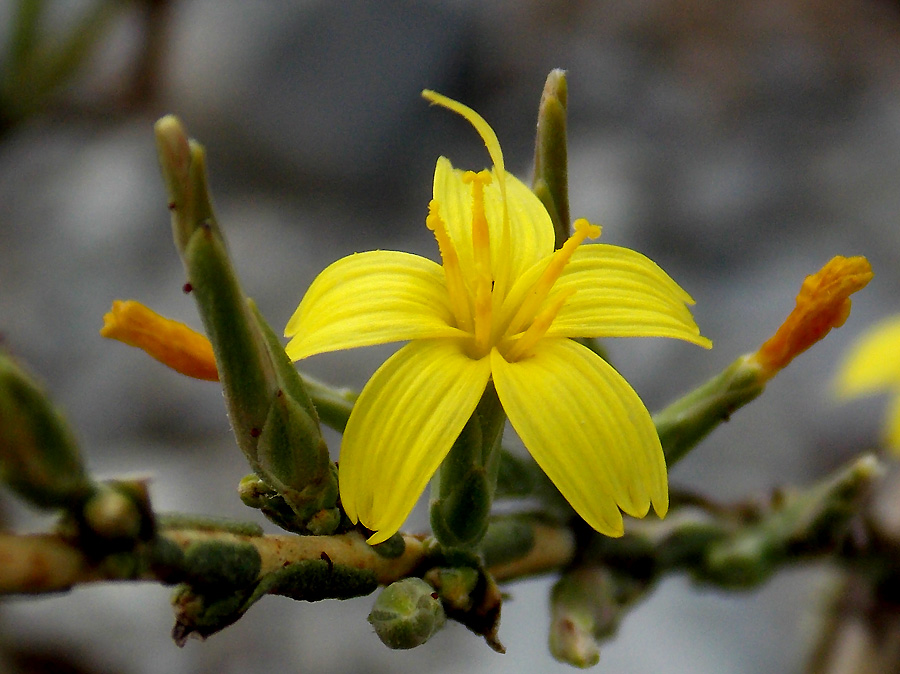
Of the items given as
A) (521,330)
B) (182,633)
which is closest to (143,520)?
(182,633)

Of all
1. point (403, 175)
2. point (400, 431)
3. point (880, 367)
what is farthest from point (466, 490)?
point (403, 175)

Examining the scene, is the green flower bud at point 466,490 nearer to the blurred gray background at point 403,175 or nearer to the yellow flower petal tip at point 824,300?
the yellow flower petal tip at point 824,300

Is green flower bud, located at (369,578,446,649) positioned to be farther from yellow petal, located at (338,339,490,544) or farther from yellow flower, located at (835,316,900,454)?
yellow flower, located at (835,316,900,454)

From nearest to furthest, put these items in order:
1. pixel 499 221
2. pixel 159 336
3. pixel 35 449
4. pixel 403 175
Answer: pixel 35 449, pixel 159 336, pixel 499 221, pixel 403 175

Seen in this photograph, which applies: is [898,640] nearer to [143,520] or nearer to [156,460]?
[143,520]

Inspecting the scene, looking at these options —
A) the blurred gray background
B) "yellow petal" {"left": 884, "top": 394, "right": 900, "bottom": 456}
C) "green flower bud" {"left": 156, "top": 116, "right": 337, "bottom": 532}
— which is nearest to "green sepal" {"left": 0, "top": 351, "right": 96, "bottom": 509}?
"green flower bud" {"left": 156, "top": 116, "right": 337, "bottom": 532}

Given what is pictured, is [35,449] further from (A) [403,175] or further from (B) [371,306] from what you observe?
(A) [403,175]
